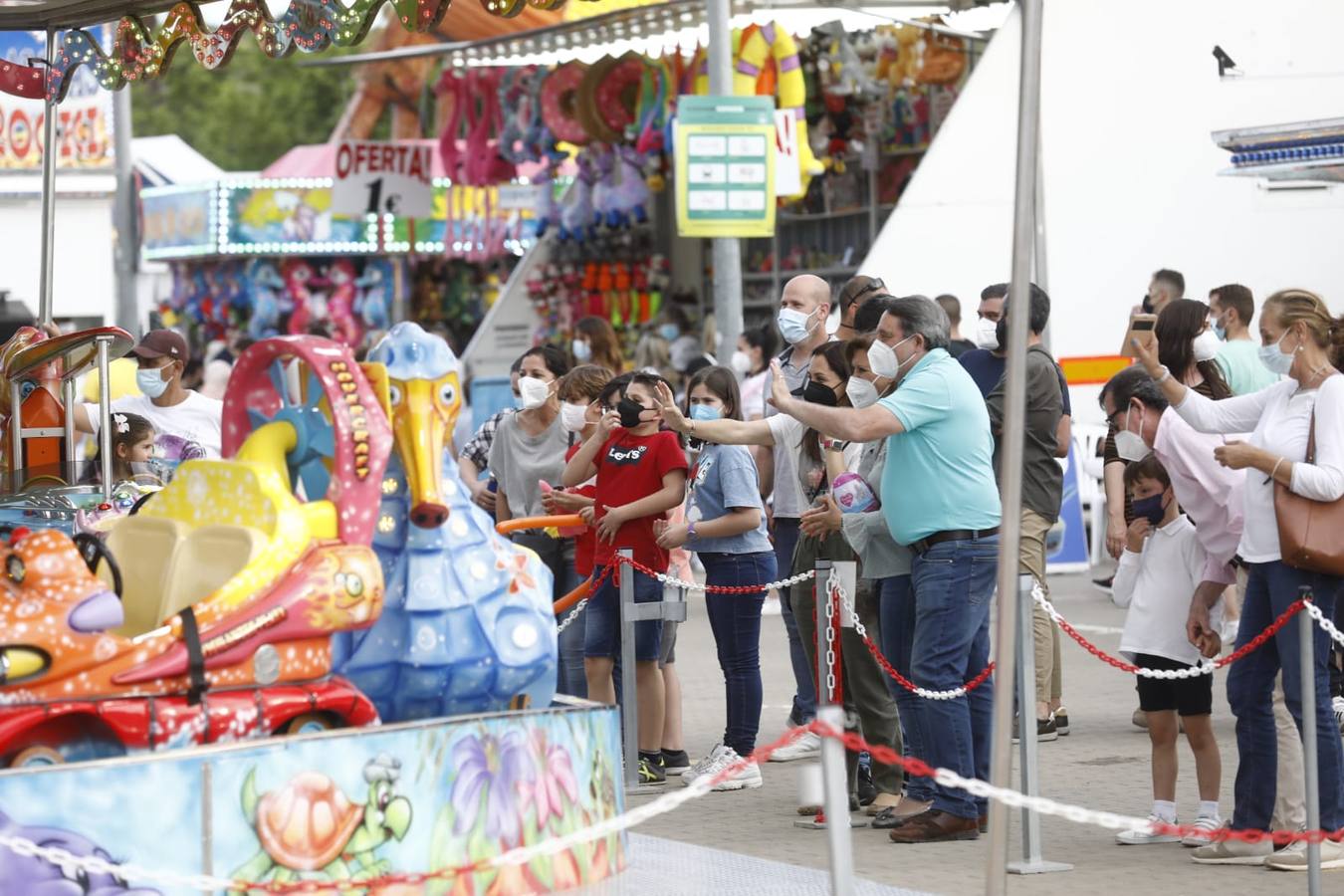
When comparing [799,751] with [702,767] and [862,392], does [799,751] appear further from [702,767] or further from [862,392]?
[862,392]

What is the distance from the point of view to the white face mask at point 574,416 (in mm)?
9542

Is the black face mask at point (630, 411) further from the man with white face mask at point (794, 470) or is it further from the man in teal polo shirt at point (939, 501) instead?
the man in teal polo shirt at point (939, 501)

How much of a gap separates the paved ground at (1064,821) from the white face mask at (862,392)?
1.66 metres

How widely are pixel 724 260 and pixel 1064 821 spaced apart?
7.21m

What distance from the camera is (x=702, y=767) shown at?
346 inches

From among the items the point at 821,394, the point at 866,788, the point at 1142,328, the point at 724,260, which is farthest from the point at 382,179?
the point at 1142,328

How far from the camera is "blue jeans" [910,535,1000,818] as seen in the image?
24.0 ft

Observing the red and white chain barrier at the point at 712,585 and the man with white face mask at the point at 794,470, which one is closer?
the red and white chain barrier at the point at 712,585

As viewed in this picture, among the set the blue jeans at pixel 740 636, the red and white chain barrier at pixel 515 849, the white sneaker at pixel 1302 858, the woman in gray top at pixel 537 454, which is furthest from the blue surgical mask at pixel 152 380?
the white sneaker at pixel 1302 858

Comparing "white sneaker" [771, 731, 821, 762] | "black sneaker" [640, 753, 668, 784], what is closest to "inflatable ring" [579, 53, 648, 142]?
"white sneaker" [771, 731, 821, 762]

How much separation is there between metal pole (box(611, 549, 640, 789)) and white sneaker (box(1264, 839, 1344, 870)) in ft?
9.14

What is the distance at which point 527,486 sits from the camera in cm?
978

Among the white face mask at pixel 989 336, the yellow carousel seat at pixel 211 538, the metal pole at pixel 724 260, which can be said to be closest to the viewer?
the yellow carousel seat at pixel 211 538

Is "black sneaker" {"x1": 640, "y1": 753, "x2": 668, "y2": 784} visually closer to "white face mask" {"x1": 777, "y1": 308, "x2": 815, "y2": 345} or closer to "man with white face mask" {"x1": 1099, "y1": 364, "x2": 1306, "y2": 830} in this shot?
"white face mask" {"x1": 777, "y1": 308, "x2": 815, "y2": 345}
